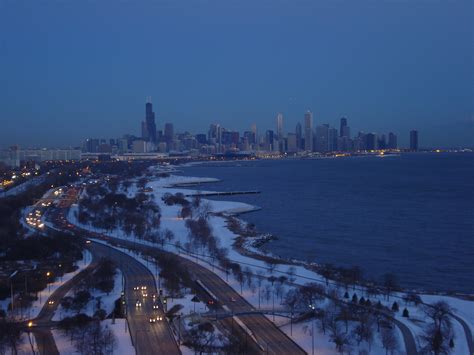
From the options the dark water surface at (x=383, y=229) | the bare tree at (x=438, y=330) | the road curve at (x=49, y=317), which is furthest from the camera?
the dark water surface at (x=383, y=229)

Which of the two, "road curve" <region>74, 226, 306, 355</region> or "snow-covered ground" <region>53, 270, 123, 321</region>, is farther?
"snow-covered ground" <region>53, 270, 123, 321</region>

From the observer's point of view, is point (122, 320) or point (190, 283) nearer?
point (122, 320)

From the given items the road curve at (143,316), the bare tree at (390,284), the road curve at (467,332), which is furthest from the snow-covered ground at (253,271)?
the road curve at (143,316)

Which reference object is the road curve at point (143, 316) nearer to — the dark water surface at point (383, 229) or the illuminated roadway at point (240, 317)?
the illuminated roadway at point (240, 317)

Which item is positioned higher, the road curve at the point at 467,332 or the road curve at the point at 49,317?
the road curve at the point at 49,317

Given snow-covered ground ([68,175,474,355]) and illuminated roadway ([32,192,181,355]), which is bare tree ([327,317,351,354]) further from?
illuminated roadway ([32,192,181,355])

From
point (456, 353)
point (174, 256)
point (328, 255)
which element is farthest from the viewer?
point (328, 255)

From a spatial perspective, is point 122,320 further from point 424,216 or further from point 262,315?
point 424,216

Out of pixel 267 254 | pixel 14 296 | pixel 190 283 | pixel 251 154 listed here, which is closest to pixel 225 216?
pixel 267 254

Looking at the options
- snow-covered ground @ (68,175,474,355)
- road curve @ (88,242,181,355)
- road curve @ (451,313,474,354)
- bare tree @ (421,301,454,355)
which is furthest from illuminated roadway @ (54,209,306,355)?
road curve @ (451,313,474,354)

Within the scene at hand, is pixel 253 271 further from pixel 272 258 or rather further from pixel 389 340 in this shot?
pixel 389 340

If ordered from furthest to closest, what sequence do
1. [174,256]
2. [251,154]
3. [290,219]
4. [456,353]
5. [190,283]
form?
[251,154], [290,219], [174,256], [190,283], [456,353]
